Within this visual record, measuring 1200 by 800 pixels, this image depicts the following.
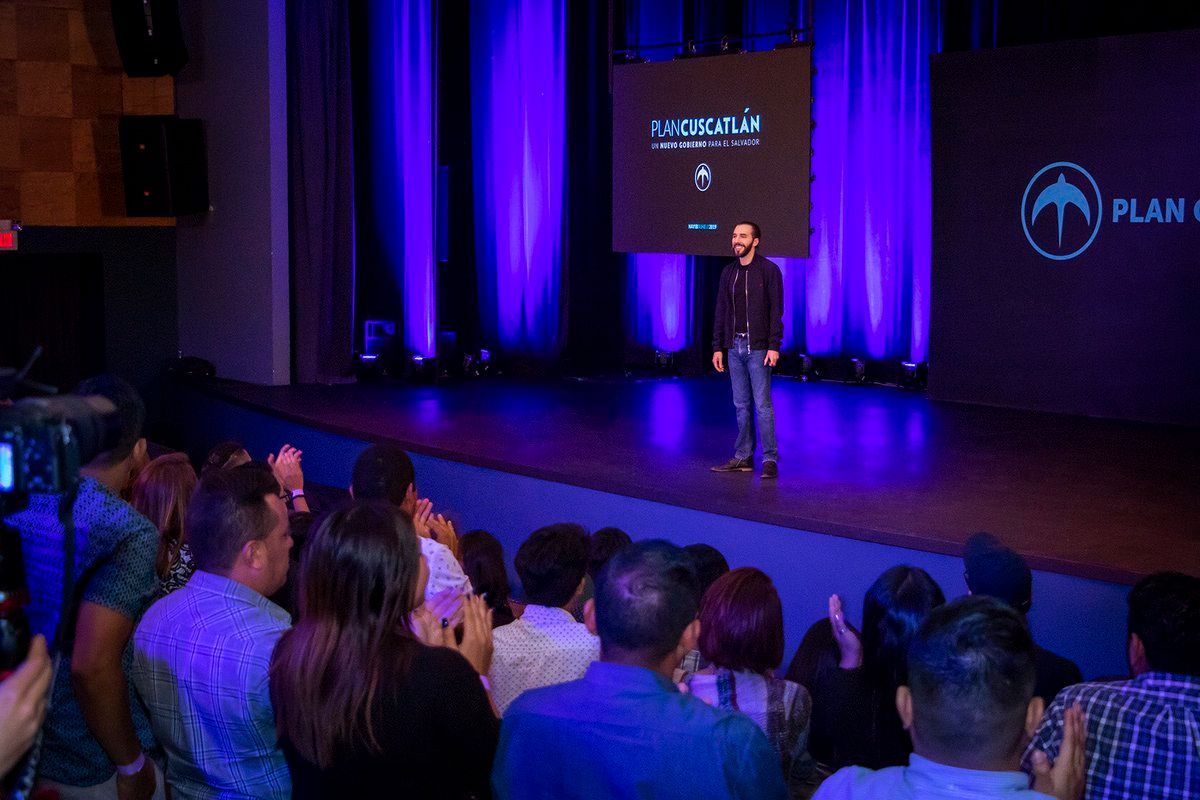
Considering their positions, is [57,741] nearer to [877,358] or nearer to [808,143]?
[808,143]

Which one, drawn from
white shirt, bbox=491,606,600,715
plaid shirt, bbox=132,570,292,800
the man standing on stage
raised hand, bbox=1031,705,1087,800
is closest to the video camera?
plaid shirt, bbox=132,570,292,800

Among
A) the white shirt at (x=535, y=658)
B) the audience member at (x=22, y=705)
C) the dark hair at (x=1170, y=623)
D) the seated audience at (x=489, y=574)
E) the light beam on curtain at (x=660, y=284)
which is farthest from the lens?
the light beam on curtain at (x=660, y=284)

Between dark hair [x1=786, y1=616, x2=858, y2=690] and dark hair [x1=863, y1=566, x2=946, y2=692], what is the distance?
0.36 feet

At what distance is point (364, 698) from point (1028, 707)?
957 mm

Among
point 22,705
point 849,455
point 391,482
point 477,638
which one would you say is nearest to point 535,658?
point 477,638

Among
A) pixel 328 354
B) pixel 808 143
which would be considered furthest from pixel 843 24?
pixel 328 354

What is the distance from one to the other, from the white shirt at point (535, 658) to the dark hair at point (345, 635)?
757 mm

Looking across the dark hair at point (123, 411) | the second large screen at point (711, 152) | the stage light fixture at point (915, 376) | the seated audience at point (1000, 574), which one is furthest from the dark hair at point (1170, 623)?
the stage light fixture at point (915, 376)

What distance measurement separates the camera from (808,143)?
872 centimetres

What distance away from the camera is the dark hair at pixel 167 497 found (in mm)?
3422

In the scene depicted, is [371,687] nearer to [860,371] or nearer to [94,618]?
[94,618]

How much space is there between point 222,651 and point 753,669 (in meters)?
1.09

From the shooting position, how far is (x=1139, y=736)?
7.57 ft

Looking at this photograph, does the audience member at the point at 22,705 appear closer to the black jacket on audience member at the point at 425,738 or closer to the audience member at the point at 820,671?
the black jacket on audience member at the point at 425,738
